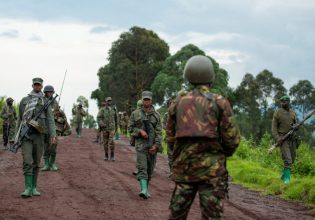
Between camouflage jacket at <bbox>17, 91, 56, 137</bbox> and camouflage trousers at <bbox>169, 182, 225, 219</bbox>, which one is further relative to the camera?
camouflage jacket at <bbox>17, 91, 56, 137</bbox>

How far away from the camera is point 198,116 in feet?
18.4

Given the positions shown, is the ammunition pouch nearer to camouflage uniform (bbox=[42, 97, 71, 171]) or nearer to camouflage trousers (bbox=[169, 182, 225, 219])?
camouflage uniform (bbox=[42, 97, 71, 171])

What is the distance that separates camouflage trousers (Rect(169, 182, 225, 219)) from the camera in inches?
218

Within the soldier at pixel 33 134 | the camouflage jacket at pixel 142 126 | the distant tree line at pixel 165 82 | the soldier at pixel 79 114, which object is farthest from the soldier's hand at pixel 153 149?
the distant tree line at pixel 165 82

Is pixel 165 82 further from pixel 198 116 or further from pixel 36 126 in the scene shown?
pixel 198 116

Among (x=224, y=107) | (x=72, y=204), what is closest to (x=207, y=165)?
(x=224, y=107)

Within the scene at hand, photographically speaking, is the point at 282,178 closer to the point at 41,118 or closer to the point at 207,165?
the point at 41,118

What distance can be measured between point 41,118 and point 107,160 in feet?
31.0

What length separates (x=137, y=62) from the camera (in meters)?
63.2

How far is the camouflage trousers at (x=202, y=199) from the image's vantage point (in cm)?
554

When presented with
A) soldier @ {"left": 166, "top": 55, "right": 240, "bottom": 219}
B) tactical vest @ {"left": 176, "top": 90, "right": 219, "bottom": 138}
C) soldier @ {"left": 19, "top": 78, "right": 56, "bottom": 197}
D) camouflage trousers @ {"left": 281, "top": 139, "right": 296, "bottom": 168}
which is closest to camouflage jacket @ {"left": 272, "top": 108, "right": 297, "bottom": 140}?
camouflage trousers @ {"left": 281, "top": 139, "right": 296, "bottom": 168}

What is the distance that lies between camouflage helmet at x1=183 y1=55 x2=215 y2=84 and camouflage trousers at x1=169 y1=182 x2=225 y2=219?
1050 millimetres

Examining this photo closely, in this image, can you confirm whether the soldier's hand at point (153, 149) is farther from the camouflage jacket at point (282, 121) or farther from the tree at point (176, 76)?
the tree at point (176, 76)

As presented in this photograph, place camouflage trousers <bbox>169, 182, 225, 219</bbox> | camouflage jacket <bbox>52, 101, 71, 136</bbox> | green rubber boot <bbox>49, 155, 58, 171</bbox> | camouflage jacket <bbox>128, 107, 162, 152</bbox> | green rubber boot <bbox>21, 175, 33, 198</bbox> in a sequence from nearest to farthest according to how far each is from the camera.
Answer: camouflage trousers <bbox>169, 182, 225, 219</bbox> → green rubber boot <bbox>21, 175, 33, 198</bbox> → camouflage jacket <bbox>128, 107, 162, 152</bbox> → green rubber boot <bbox>49, 155, 58, 171</bbox> → camouflage jacket <bbox>52, 101, 71, 136</bbox>
